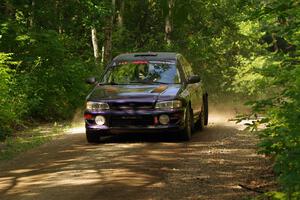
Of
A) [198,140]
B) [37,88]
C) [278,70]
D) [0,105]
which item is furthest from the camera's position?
[37,88]

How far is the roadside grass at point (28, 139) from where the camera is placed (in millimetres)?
12016

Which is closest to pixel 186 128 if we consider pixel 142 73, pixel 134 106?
pixel 134 106

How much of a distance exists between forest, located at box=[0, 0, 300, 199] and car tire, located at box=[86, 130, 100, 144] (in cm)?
216

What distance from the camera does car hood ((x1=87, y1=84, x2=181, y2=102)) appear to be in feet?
39.5

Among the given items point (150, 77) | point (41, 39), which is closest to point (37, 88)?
point (41, 39)

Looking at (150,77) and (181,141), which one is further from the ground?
(150,77)

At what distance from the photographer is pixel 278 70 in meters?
8.09

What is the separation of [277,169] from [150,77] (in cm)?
779

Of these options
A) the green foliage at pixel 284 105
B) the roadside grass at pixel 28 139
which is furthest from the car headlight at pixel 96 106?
the green foliage at pixel 284 105

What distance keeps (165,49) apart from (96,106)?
20261mm

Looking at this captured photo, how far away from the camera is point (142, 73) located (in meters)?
13.3

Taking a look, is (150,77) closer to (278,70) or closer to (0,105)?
(0,105)

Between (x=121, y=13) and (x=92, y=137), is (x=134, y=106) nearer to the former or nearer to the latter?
(x=92, y=137)

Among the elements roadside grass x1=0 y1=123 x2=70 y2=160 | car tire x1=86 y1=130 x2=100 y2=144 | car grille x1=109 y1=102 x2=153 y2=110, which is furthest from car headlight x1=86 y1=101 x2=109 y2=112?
roadside grass x1=0 y1=123 x2=70 y2=160
